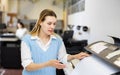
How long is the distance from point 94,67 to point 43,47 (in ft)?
1.89

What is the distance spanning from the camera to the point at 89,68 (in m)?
1.78

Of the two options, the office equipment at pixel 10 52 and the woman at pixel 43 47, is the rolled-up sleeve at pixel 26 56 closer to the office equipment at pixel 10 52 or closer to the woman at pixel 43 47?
the woman at pixel 43 47

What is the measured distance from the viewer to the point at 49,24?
2.01 m

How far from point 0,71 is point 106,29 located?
160 inches

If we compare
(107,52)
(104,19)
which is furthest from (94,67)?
(104,19)

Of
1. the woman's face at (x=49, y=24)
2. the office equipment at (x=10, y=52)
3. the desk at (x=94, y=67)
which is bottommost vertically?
the office equipment at (x=10, y=52)

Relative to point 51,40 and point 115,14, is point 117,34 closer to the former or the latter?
point 115,14

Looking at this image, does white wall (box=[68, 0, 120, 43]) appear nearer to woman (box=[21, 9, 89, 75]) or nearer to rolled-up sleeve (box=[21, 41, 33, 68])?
woman (box=[21, 9, 89, 75])

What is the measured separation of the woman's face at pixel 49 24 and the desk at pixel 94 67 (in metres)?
0.38

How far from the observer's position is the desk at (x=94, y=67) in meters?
1.55

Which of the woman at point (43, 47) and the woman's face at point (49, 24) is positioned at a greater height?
the woman's face at point (49, 24)

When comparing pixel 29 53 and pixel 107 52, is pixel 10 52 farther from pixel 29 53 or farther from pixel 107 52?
pixel 107 52

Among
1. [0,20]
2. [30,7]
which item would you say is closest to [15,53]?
[0,20]

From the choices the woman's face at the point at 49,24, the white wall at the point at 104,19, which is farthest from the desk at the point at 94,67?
the white wall at the point at 104,19
